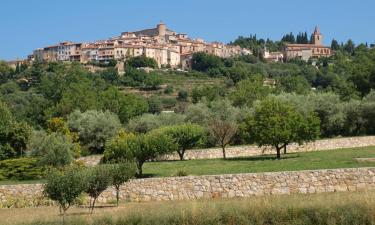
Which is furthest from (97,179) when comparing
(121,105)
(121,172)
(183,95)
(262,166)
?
(183,95)

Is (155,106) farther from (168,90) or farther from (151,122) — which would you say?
(151,122)

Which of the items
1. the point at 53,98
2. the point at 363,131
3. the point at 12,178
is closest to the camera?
the point at 12,178

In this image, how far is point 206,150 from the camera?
47000 millimetres

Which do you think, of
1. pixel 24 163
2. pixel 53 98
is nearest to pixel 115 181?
pixel 24 163

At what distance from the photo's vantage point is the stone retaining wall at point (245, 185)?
89.7 feet

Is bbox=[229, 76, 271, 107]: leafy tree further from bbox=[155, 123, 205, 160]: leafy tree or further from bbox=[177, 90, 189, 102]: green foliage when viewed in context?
bbox=[177, 90, 189, 102]: green foliage

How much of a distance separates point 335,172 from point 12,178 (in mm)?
21951

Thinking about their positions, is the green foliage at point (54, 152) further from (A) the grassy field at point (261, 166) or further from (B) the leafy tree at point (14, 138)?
(B) the leafy tree at point (14, 138)

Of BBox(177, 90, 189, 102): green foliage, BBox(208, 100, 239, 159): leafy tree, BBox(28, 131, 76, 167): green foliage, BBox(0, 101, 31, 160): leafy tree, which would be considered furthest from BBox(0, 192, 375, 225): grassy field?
BBox(177, 90, 189, 102): green foliage

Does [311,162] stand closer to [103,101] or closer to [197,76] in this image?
[103,101]

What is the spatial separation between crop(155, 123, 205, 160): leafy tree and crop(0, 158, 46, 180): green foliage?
9641 mm

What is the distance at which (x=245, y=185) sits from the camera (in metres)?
28.1

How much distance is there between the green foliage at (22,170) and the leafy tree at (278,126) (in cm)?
1458

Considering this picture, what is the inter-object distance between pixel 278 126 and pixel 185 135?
787 cm
